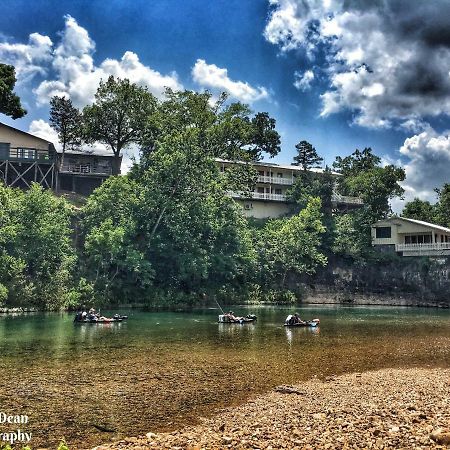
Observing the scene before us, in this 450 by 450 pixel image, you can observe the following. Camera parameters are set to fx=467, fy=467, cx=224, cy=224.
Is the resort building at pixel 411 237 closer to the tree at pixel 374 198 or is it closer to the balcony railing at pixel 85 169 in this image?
the tree at pixel 374 198

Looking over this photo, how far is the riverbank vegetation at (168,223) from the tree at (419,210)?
13.5 meters

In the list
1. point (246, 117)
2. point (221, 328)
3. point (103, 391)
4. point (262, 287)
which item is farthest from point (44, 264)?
point (246, 117)

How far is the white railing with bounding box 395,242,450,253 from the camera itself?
57.3 m

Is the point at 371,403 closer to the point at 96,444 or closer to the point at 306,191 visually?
the point at 96,444

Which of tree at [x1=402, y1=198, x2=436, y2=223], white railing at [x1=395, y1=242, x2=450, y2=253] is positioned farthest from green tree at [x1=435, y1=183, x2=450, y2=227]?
white railing at [x1=395, y1=242, x2=450, y2=253]

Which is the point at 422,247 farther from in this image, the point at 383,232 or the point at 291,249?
the point at 291,249

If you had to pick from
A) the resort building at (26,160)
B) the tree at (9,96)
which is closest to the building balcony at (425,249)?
the resort building at (26,160)

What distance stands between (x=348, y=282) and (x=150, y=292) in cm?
2678

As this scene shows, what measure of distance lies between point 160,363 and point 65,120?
2075 inches

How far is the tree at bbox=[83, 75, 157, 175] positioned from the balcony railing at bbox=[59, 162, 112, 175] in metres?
3.24

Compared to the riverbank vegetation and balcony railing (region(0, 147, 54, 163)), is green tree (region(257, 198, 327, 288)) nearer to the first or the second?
the riverbank vegetation

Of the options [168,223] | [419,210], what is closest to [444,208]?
[419,210]

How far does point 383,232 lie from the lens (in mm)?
64938

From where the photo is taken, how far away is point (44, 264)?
4362 cm
